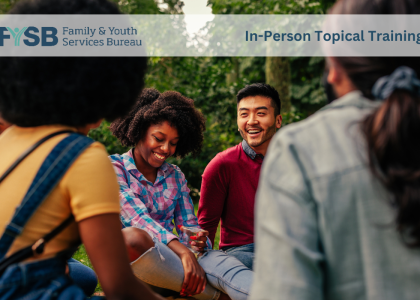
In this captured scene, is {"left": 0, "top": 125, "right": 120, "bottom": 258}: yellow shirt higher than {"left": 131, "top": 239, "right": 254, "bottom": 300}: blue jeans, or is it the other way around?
{"left": 0, "top": 125, "right": 120, "bottom": 258}: yellow shirt

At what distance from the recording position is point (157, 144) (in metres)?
2.87

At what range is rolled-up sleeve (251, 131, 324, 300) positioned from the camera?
2.74ft

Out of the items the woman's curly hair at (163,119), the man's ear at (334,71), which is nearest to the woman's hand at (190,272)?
the woman's curly hair at (163,119)

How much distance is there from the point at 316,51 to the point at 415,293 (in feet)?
27.9

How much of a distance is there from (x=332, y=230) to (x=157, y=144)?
2134 millimetres

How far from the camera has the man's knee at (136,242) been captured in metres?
2.19

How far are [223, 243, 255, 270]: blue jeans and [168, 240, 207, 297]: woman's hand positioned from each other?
406 mm

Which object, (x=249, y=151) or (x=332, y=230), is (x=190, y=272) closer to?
(x=249, y=151)

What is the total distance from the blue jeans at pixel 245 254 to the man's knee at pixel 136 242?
2.78 feet

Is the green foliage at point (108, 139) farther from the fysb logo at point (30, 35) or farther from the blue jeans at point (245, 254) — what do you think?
the fysb logo at point (30, 35)

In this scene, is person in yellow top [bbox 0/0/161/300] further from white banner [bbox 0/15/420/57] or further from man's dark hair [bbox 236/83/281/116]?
man's dark hair [bbox 236/83/281/116]

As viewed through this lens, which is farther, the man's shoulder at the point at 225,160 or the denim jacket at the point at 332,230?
the man's shoulder at the point at 225,160

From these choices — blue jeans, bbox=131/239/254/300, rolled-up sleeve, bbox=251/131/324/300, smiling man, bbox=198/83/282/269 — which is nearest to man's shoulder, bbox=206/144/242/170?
smiling man, bbox=198/83/282/269

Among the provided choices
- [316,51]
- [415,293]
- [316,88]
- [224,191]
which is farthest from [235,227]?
[316,88]
